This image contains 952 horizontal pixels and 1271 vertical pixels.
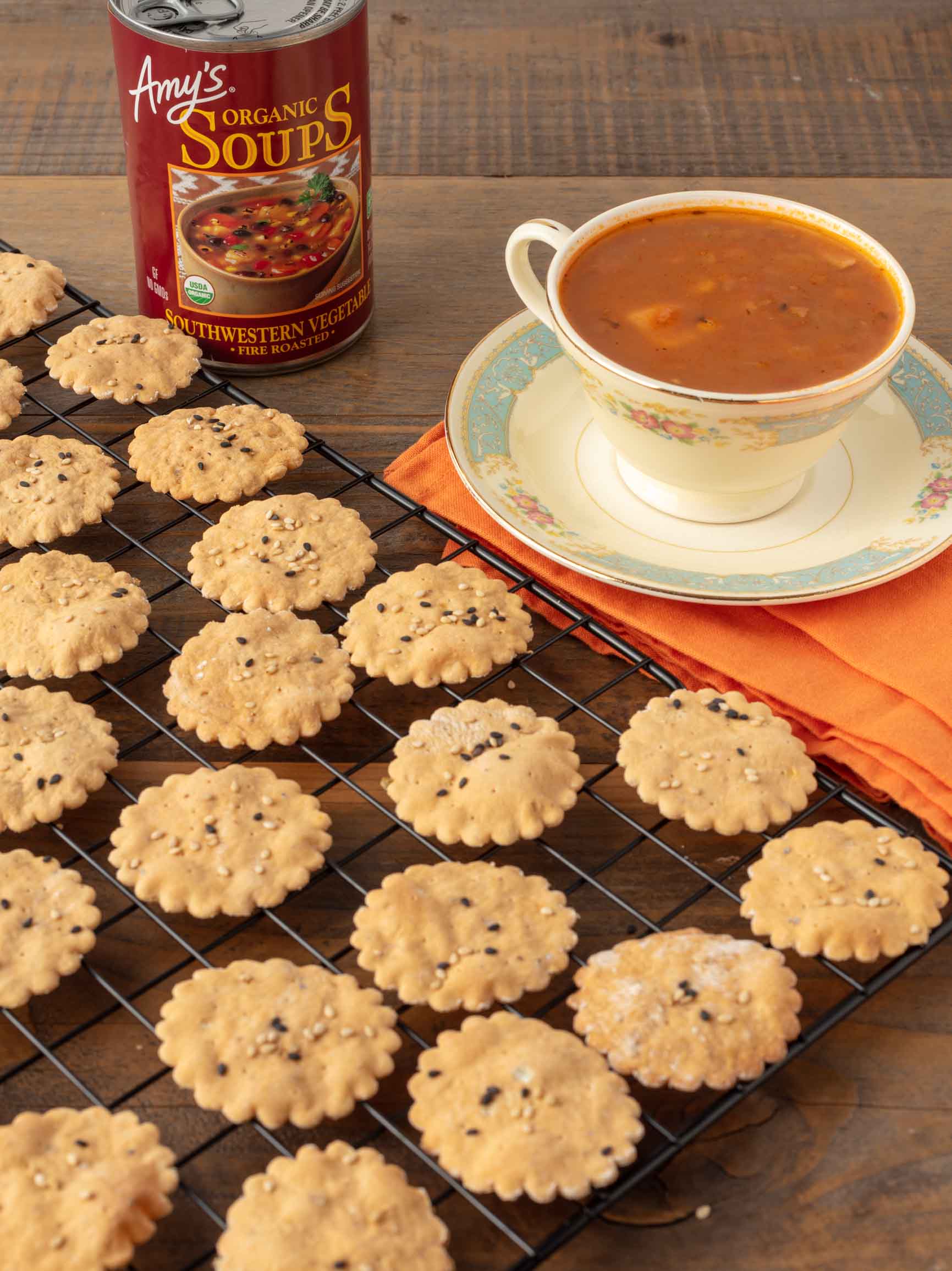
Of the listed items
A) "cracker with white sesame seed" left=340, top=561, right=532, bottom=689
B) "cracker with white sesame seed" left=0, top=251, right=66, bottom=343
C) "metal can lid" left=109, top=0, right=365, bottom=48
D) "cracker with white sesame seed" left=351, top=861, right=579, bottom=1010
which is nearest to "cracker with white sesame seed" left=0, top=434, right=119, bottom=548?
"cracker with white sesame seed" left=0, top=251, right=66, bottom=343

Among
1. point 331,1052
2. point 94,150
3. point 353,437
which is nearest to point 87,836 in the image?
point 331,1052

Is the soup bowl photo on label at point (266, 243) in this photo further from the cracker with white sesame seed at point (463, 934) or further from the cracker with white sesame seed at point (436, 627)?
the cracker with white sesame seed at point (463, 934)

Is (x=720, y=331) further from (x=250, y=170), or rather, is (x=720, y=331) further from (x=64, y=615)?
(x=64, y=615)

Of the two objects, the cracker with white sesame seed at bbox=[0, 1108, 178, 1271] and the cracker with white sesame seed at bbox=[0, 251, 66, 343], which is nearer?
the cracker with white sesame seed at bbox=[0, 1108, 178, 1271]

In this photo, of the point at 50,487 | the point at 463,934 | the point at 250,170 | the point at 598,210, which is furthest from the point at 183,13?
the point at 463,934

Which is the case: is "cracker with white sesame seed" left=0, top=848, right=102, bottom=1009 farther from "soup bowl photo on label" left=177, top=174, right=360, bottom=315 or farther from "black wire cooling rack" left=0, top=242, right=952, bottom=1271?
"soup bowl photo on label" left=177, top=174, right=360, bottom=315

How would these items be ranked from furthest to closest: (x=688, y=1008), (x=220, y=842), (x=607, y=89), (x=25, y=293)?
(x=607, y=89)
(x=25, y=293)
(x=220, y=842)
(x=688, y=1008)

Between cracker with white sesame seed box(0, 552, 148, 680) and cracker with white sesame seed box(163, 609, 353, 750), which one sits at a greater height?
cracker with white sesame seed box(0, 552, 148, 680)
